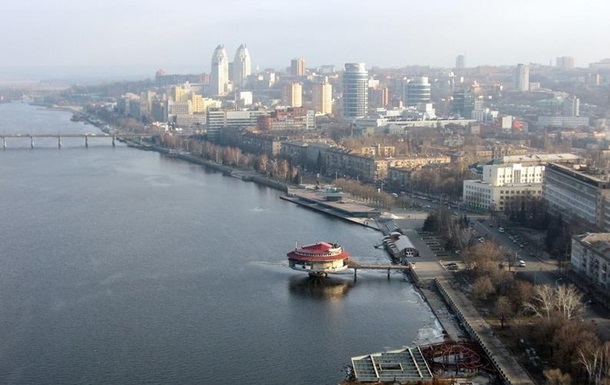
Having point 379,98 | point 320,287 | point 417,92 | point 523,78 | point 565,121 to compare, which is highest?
point 523,78

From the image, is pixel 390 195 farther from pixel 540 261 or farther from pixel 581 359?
pixel 581 359

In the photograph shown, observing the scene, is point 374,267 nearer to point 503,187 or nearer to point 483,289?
point 483,289

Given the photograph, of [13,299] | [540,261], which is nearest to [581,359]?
[540,261]

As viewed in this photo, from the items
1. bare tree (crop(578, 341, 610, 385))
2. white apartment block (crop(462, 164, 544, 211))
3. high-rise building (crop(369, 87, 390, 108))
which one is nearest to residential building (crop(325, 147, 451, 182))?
white apartment block (crop(462, 164, 544, 211))

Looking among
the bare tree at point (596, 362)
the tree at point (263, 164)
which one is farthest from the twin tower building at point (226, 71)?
the bare tree at point (596, 362)

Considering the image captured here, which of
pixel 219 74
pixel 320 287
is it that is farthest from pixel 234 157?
pixel 219 74

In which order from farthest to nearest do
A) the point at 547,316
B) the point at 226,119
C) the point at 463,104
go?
the point at 463,104 < the point at 226,119 < the point at 547,316
